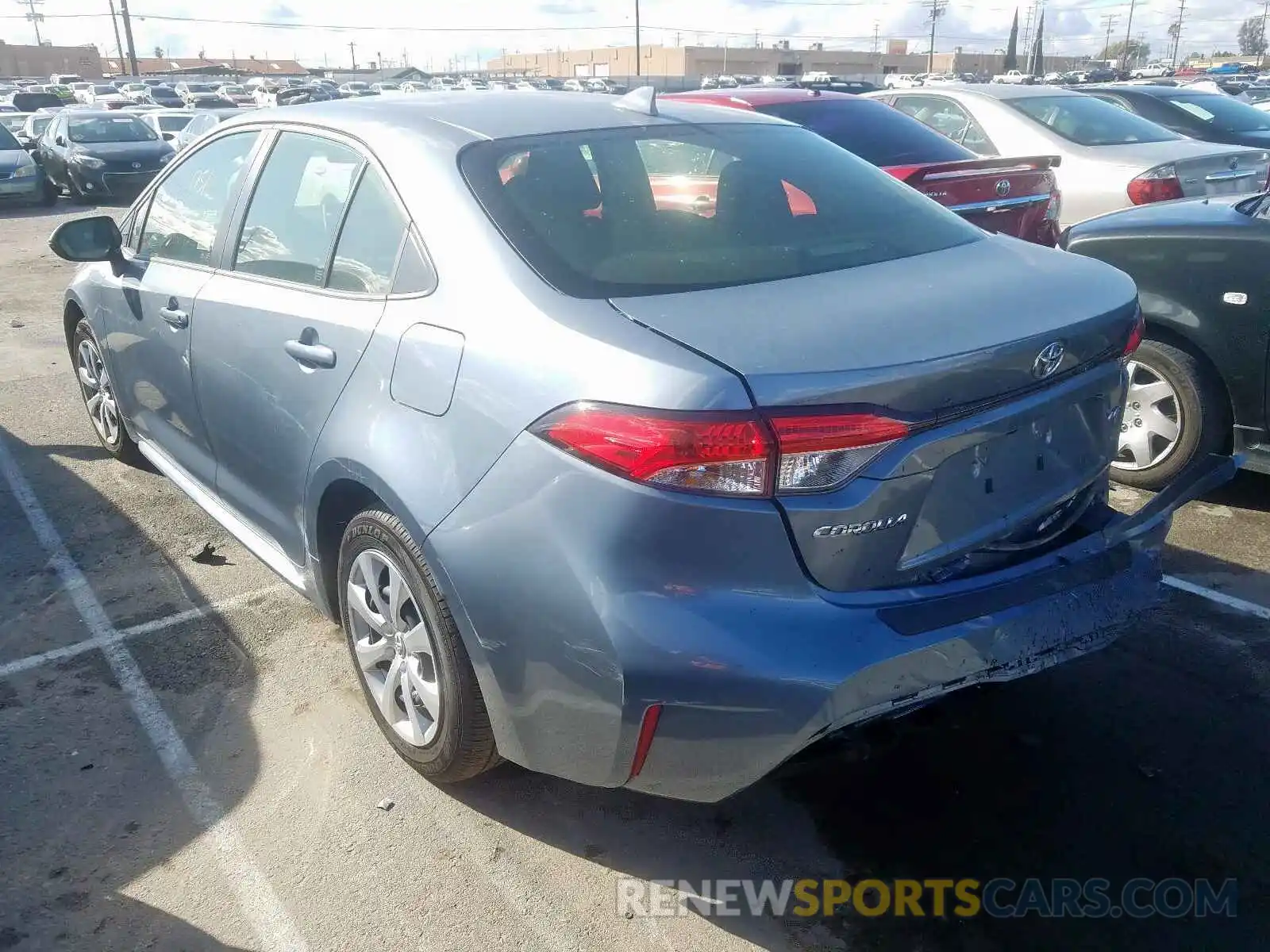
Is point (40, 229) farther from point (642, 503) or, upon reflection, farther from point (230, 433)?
point (642, 503)

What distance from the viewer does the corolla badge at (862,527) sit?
2.18 metres

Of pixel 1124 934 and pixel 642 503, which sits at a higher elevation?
pixel 642 503

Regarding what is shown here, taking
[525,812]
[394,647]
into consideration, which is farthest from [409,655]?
[525,812]

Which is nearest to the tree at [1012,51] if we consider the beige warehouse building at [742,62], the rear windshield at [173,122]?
the beige warehouse building at [742,62]

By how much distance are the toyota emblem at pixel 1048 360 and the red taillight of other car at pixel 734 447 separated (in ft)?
1.50

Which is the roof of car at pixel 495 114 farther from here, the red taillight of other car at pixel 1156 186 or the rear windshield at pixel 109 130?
the rear windshield at pixel 109 130

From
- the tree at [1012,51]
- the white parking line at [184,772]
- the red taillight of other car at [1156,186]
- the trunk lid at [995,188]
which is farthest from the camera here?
the tree at [1012,51]

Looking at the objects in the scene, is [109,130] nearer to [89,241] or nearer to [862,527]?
[89,241]

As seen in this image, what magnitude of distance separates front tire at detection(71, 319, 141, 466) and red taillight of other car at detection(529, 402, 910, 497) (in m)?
3.65

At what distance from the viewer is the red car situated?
6.57m

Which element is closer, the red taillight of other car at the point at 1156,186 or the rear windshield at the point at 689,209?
the rear windshield at the point at 689,209

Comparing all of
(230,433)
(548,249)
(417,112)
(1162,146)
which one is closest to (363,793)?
(230,433)

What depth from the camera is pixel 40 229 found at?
1548 cm

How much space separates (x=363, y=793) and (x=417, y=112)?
195 cm
